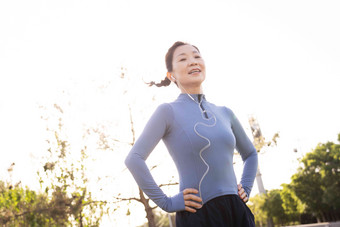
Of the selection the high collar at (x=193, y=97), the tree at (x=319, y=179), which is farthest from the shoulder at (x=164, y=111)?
the tree at (x=319, y=179)

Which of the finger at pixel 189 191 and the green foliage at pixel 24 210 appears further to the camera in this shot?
the green foliage at pixel 24 210

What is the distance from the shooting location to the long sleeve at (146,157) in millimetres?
2387

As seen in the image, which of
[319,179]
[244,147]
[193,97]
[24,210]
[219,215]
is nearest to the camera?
[219,215]

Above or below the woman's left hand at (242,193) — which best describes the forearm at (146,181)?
above

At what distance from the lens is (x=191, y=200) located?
2346 mm

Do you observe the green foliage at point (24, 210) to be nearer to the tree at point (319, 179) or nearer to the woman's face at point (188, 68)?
the woman's face at point (188, 68)

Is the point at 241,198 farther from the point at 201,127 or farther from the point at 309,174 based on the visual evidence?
the point at 309,174

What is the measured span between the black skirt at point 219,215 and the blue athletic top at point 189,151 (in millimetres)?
46

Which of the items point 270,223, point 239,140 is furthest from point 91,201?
point 270,223

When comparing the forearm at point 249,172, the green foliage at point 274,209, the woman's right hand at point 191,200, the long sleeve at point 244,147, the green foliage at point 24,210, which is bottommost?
the woman's right hand at point 191,200

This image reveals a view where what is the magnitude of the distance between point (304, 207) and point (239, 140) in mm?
42699

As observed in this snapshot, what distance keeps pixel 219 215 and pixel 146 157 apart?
622mm

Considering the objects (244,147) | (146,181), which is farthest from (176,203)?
(244,147)

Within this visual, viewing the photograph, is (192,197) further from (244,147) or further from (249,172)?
(244,147)
